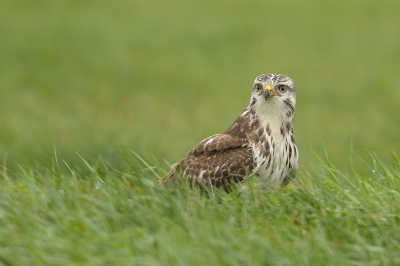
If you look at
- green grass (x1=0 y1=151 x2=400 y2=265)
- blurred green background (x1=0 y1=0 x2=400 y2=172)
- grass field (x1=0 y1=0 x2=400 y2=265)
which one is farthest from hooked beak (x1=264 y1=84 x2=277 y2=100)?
blurred green background (x1=0 y1=0 x2=400 y2=172)

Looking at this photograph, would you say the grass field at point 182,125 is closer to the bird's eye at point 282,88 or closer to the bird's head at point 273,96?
the bird's head at point 273,96

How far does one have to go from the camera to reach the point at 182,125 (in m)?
18.8

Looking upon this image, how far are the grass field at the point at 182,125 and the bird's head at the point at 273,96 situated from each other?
2.35 ft

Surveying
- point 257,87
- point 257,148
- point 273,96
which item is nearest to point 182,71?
point 257,87

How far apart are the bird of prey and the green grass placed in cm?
48

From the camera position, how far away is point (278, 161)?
Answer: 293 inches

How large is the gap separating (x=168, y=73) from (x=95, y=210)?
17697 mm

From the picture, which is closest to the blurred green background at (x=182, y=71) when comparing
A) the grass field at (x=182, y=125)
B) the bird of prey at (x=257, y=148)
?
the grass field at (x=182, y=125)

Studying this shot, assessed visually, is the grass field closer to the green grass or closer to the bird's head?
the green grass

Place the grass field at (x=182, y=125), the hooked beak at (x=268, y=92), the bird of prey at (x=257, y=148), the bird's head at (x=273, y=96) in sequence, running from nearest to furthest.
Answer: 1. the grass field at (x=182, y=125)
2. the bird of prey at (x=257, y=148)
3. the hooked beak at (x=268, y=92)
4. the bird's head at (x=273, y=96)

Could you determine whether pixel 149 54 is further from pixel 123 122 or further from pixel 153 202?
pixel 153 202

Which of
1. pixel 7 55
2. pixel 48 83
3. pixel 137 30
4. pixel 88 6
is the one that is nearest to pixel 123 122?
pixel 48 83

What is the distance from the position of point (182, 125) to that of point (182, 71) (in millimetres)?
5249

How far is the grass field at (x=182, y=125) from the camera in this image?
578 cm
